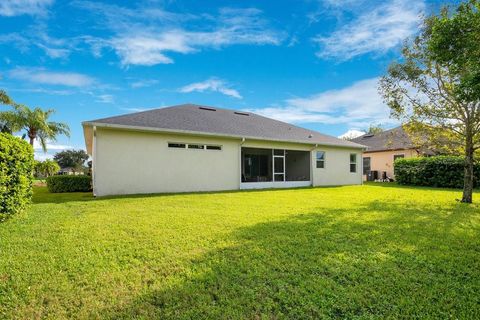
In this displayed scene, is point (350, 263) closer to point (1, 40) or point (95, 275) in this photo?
point (95, 275)

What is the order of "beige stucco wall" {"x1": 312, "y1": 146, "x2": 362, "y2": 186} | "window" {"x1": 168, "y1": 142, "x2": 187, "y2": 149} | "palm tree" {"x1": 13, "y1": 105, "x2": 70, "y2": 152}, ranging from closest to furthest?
"window" {"x1": 168, "y1": 142, "x2": 187, "y2": 149} → "beige stucco wall" {"x1": 312, "y1": 146, "x2": 362, "y2": 186} → "palm tree" {"x1": 13, "y1": 105, "x2": 70, "y2": 152}

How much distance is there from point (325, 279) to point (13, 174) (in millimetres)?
7768

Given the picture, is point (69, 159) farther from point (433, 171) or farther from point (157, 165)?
point (433, 171)

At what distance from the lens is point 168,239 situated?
186 inches

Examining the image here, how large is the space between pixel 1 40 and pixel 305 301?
16.7m

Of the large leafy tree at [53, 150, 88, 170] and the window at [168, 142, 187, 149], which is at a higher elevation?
the large leafy tree at [53, 150, 88, 170]

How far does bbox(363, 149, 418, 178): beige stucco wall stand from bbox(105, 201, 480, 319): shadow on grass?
19580 millimetres

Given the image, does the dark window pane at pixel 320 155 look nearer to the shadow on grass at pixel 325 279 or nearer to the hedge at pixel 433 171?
the hedge at pixel 433 171

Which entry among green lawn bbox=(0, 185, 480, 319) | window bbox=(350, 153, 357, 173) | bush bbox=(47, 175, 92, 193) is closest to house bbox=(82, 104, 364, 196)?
window bbox=(350, 153, 357, 173)

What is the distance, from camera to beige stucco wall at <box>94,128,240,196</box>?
36.3 feet

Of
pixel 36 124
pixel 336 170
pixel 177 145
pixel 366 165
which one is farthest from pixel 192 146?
pixel 36 124

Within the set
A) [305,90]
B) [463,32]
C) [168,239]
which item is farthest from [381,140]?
[168,239]

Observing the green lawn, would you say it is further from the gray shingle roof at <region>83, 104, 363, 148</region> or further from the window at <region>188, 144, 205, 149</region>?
the window at <region>188, 144, 205, 149</region>

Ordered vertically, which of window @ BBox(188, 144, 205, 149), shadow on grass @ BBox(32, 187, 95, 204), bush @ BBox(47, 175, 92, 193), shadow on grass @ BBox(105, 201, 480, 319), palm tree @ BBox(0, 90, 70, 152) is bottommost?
shadow on grass @ BBox(105, 201, 480, 319)
